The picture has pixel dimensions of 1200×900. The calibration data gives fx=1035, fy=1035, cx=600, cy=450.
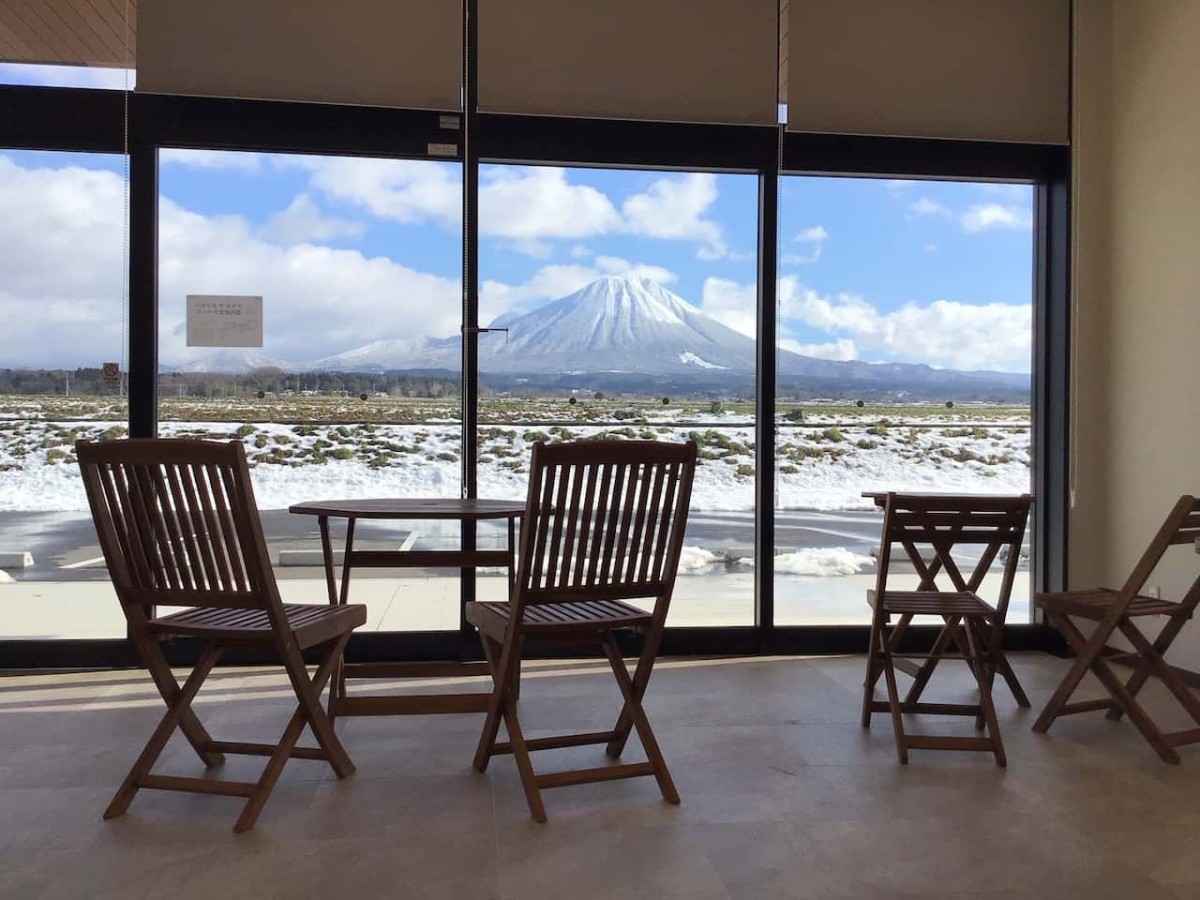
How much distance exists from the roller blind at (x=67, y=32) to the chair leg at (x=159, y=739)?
323 cm

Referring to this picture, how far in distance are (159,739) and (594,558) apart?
141cm

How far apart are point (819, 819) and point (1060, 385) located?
3408mm

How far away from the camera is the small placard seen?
5066mm

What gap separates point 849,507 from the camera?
5.57m

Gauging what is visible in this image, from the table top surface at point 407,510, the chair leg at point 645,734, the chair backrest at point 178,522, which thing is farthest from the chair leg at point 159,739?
the chair leg at point 645,734

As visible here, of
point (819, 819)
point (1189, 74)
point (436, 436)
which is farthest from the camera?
point (436, 436)

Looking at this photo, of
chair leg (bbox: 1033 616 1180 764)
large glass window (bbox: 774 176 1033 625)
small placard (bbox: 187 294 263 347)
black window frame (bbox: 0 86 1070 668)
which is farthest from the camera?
large glass window (bbox: 774 176 1033 625)

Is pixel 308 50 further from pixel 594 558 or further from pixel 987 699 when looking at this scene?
pixel 987 699

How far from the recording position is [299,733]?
3.18 meters

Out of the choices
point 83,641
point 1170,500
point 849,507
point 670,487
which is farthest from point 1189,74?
point 83,641

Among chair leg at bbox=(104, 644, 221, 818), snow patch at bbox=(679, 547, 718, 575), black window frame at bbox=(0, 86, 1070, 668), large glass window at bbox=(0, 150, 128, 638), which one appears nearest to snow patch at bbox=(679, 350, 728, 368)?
black window frame at bbox=(0, 86, 1070, 668)

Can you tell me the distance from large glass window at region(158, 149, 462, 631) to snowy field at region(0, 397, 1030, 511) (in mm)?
11

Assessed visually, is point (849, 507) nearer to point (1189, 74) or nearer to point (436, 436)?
point (436, 436)

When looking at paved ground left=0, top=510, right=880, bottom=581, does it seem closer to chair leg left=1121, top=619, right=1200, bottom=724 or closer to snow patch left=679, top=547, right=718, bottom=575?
snow patch left=679, top=547, right=718, bottom=575
